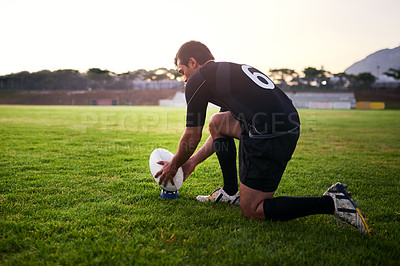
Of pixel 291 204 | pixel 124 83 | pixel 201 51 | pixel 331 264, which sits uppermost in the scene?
pixel 124 83

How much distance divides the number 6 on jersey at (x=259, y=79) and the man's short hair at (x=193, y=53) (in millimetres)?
384

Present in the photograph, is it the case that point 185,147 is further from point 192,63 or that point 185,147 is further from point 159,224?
point 192,63

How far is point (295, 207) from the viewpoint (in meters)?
2.24

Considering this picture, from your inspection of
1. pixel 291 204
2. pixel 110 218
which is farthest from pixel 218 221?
pixel 110 218

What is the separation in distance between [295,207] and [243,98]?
0.97 metres

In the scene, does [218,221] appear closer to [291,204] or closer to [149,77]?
[291,204]

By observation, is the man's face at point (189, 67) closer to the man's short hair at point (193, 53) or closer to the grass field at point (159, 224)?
the man's short hair at point (193, 53)

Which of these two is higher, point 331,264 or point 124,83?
point 124,83

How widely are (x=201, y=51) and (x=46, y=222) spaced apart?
6.47ft

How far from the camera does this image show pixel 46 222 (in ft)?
7.52

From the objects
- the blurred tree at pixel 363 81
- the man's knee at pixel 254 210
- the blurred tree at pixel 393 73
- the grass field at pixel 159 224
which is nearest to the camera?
the grass field at pixel 159 224

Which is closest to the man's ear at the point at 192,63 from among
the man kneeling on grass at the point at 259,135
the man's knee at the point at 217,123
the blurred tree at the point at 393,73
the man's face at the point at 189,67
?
the man's face at the point at 189,67

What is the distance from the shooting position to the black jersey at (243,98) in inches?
90.4

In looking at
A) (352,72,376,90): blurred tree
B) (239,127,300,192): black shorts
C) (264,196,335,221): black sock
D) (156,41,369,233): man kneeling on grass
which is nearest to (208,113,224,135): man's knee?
(156,41,369,233): man kneeling on grass
